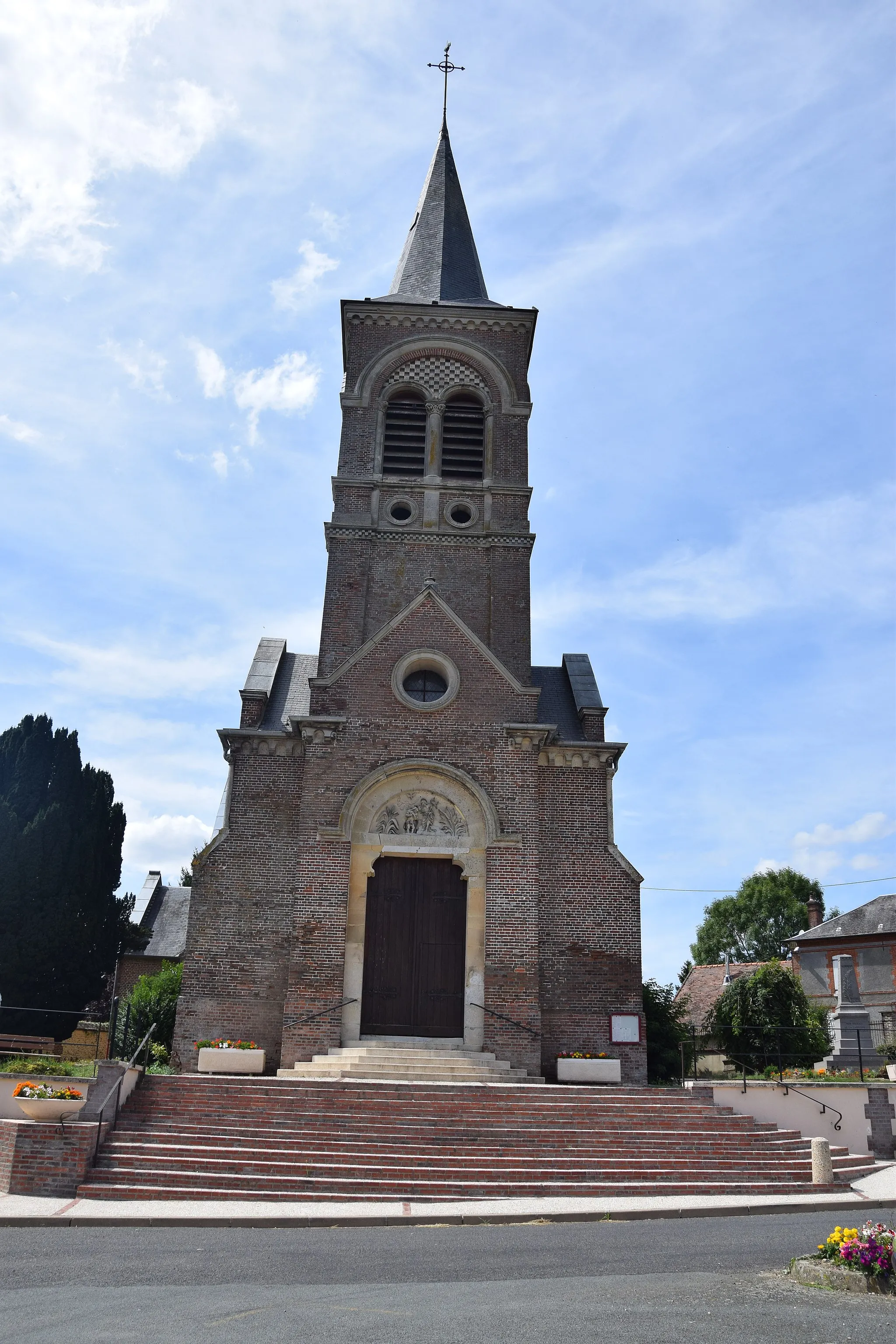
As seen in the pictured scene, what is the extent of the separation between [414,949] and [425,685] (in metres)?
5.00

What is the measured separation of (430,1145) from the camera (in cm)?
1330

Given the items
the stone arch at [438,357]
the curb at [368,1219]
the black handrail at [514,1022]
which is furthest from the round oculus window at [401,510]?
the curb at [368,1219]

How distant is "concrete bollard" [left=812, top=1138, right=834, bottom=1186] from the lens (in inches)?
507

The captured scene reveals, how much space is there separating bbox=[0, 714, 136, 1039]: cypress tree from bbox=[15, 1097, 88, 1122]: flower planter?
13.8 metres

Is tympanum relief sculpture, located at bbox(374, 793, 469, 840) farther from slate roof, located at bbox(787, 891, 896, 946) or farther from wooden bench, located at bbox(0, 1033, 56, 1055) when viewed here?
slate roof, located at bbox(787, 891, 896, 946)

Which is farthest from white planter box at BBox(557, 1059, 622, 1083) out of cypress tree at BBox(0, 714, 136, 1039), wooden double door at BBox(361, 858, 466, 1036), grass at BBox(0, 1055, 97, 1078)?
cypress tree at BBox(0, 714, 136, 1039)

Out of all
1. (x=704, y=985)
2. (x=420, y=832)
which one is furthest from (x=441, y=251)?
(x=704, y=985)

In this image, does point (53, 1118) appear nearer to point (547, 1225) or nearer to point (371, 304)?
point (547, 1225)

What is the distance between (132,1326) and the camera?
21.0 ft

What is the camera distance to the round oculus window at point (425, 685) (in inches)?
795

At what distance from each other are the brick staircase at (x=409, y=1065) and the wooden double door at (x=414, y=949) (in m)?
0.56

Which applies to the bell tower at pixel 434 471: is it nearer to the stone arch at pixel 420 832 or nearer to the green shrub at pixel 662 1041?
the stone arch at pixel 420 832

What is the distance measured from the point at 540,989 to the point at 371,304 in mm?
15648

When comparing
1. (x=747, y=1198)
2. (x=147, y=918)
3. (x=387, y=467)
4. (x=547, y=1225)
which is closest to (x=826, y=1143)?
(x=747, y=1198)
